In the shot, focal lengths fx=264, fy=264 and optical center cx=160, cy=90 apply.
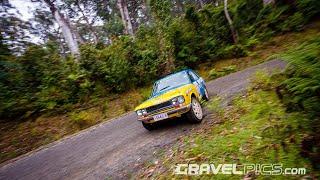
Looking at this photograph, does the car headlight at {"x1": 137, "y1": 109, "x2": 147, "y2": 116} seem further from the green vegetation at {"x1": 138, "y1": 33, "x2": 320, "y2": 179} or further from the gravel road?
the green vegetation at {"x1": 138, "y1": 33, "x2": 320, "y2": 179}

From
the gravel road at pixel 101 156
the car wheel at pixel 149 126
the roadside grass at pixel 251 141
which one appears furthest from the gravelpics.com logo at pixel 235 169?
the car wheel at pixel 149 126

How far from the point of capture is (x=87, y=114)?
45.4ft

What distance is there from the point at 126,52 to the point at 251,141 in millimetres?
13630

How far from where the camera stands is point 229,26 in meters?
19.3

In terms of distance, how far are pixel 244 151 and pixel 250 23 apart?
17261 mm

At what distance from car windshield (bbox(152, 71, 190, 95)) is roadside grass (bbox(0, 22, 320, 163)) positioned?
4115mm

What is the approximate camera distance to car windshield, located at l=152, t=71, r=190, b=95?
850 cm

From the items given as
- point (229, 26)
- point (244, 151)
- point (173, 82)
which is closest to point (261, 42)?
point (229, 26)

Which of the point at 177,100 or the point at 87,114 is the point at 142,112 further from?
the point at 87,114

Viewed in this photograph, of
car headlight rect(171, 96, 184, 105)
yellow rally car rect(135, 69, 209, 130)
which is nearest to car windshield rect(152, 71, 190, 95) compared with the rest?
yellow rally car rect(135, 69, 209, 130)

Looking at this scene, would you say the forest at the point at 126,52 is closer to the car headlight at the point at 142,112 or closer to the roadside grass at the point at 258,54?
the roadside grass at the point at 258,54

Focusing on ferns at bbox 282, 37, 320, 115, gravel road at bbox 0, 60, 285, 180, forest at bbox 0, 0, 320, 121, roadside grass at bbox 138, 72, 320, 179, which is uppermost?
forest at bbox 0, 0, 320, 121

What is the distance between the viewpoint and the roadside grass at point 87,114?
11.8m

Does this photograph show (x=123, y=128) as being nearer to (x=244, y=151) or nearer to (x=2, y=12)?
(x=244, y=151)
